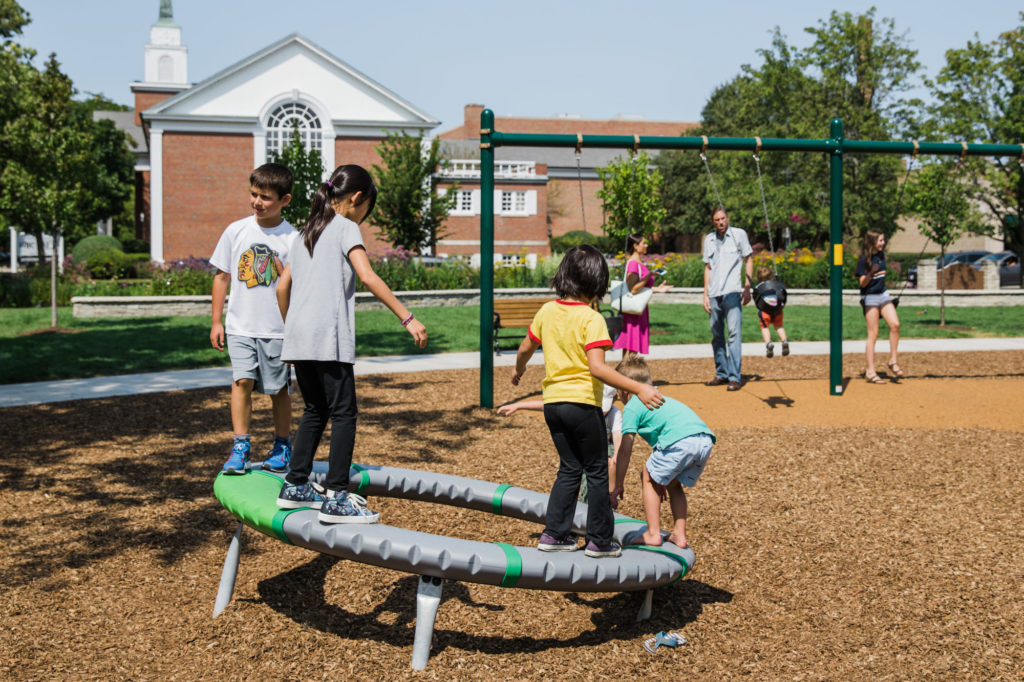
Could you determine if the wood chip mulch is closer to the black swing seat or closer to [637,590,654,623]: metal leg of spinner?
[637,590,654,623]: metal leg of spinner

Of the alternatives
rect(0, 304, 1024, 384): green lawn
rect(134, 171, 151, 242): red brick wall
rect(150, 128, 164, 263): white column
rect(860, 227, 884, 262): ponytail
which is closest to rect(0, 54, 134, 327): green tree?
rect(0, 304, 1024, 384): green lawn

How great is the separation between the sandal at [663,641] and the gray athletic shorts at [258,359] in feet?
7.93

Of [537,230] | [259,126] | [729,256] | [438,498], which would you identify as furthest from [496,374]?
[537,230]

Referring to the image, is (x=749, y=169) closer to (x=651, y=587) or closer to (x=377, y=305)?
(x=377, y=305)

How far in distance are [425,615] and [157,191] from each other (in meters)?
36.2

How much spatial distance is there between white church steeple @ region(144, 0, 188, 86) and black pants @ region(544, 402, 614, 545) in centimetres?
6165

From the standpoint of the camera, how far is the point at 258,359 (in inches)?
197

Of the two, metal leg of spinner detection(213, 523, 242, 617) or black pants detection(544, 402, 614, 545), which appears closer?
black pants detection(544, 402, 614, 545)

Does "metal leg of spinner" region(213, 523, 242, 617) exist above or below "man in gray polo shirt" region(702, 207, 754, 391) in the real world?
below

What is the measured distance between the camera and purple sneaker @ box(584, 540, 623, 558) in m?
3.93

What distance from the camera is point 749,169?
1511 inches

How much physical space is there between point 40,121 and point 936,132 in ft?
88.7

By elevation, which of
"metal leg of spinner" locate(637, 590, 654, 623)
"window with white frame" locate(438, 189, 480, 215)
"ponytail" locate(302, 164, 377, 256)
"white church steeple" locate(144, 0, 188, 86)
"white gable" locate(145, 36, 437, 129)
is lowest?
"metal leg of spinner" locate(637, 590, 654, 623)

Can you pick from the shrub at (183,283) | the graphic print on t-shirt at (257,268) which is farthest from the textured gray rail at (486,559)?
the shrub at (183,283)
